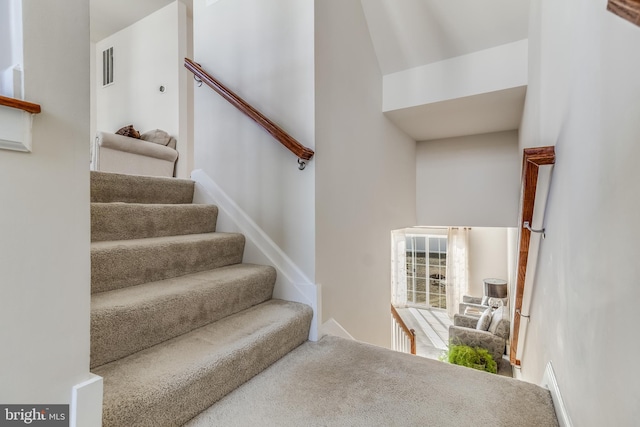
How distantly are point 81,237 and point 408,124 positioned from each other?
2.93 metres

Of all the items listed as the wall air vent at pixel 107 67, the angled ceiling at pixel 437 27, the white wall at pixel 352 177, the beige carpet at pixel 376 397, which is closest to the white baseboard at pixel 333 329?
the white wall at pixel 352 177

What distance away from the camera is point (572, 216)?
1038 mm

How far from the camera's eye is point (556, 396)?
1.16m

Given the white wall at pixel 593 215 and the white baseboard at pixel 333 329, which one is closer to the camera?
the white wall at pixel 593 215

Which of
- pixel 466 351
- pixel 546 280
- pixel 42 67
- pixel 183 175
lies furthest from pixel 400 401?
pixel 183 175

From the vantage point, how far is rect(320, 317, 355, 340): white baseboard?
1.85 m

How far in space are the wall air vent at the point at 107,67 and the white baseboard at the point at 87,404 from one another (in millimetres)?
5045

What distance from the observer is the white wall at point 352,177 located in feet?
6.30

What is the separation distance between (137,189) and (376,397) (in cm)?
177

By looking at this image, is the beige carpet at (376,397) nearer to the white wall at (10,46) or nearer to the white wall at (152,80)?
the white wall at (10,46)

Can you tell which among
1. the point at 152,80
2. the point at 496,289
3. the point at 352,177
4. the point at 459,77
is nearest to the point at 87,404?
the point at 352,177

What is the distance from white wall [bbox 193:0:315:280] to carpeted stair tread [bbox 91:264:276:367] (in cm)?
38

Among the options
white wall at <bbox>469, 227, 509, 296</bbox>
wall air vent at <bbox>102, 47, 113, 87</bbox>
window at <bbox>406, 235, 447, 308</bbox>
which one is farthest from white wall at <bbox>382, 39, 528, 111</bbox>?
window at <bbox>406, 235, 447, 308</bbox>

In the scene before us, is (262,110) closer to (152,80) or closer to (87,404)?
(87,404)
